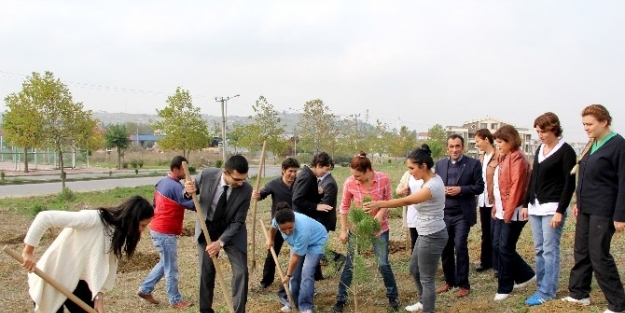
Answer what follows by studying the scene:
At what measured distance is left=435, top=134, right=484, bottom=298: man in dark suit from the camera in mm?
5965

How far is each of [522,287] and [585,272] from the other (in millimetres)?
1253

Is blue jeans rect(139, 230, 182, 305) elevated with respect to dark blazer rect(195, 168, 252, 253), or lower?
lower

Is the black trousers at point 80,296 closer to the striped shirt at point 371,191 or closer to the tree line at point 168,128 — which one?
the striped shirt at point 371,191

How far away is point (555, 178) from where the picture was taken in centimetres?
525

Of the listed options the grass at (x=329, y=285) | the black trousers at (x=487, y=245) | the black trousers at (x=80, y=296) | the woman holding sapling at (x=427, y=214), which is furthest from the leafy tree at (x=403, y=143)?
the black trousers at (x=80, y=296)

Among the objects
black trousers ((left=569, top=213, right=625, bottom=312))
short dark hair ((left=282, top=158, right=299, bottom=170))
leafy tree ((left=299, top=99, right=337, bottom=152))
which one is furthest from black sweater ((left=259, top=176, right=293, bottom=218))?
leafy tree ((left=299, top=99, right=337, bottom=152))

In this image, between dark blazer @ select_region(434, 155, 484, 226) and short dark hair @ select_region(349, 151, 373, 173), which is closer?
short dark hair @ select_region(349, 151, 373, 173)

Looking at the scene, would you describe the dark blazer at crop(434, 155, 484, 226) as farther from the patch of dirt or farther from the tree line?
the tree line

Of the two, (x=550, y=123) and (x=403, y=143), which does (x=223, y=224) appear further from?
(x=403, y=143)

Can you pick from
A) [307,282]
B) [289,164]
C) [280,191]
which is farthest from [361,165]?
[280,191]

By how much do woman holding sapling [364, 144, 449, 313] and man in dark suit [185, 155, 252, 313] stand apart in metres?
1.23

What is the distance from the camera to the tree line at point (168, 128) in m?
20.2

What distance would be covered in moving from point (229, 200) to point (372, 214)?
1396 millimetres

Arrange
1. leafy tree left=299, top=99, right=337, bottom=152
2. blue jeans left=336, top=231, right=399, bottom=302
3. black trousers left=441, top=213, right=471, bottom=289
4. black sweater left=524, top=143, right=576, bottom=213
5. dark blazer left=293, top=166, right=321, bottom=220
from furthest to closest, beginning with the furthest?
leafy tree left=299, top=99, right=337, bottom=152, dark blazer left=293, top=166, right=321, bottom=220, black trousers left=441, top=213, right=471, bottom=289, blue jeans left=336, top=231, right=399, bottom=302, black sweater left=524, top=143, right=576, bottom=213
